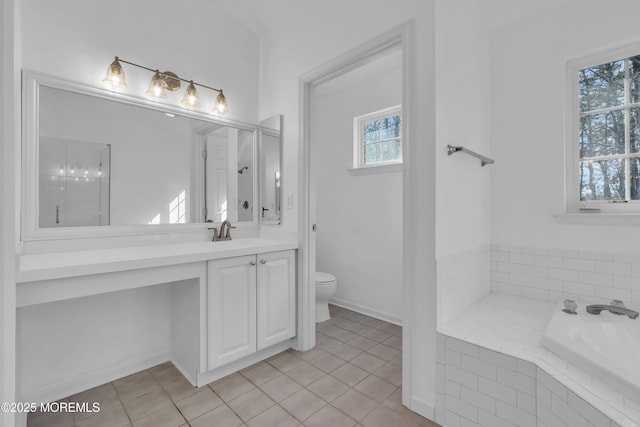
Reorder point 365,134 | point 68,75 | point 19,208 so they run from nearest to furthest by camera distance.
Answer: point 19,208
point 68,75
point 365,134

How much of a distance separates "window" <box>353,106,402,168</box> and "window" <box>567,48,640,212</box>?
1.29 meters

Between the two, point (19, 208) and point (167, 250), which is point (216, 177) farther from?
point (19, 208)

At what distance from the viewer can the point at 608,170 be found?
5.92 ft

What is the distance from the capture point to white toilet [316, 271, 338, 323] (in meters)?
2.73

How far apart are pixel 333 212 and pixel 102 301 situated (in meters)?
2.24

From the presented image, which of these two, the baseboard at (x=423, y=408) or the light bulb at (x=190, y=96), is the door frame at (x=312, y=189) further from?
the light bulb at (x=190, y=96)

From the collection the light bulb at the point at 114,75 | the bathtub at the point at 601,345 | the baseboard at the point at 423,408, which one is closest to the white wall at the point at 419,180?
the baseboard at the point at 423,408

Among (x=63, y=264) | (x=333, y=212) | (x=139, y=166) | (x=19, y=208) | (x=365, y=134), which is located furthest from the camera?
(x=333, y=212)

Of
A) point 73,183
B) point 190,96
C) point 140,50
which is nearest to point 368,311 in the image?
point 190,96

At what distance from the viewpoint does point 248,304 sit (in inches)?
75.6

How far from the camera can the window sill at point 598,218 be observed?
1.65m

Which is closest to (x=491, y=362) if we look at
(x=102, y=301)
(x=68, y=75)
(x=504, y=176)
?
(x=504, y=176)

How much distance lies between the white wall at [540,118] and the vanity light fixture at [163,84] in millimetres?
2057

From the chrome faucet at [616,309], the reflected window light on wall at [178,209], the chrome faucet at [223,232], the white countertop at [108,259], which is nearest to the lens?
the white countertop at [108,259]
